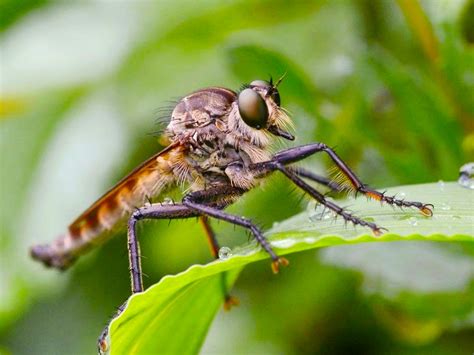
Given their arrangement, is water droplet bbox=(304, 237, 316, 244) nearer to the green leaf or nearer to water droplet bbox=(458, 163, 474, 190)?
the green leaf

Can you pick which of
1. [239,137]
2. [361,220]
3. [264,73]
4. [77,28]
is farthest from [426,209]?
[77,28]

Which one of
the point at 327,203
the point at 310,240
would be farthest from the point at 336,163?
the point at 310,240

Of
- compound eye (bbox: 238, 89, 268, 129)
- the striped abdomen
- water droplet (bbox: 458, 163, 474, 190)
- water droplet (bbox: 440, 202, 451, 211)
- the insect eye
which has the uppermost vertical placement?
the insect eye

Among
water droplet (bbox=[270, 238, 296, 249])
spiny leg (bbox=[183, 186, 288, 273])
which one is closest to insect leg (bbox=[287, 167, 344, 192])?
spiny leg (bbox=[183, 186, 288, 273])

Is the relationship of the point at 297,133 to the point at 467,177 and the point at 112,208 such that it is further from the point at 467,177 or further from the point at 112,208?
the point at 467,177

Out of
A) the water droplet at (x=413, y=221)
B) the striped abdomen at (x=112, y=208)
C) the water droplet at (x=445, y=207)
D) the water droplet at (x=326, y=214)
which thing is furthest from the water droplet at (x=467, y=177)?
the striped abdomen at (x=112, y=208)

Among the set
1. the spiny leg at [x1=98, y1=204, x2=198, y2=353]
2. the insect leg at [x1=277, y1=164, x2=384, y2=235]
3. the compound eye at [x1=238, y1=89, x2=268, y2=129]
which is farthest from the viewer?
the compound eye at [x1=238, y1=89, x2=268, y2=129]

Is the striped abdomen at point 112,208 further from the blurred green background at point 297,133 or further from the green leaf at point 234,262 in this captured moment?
the green leaf at point 234,262
